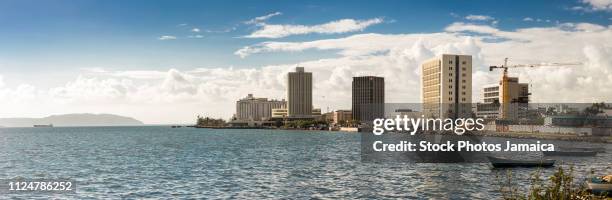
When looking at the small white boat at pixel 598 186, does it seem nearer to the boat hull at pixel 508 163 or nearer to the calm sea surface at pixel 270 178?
the calm sea surface at pixel 270 178

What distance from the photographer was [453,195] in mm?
63750

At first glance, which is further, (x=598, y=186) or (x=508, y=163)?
(x=508, y=163)

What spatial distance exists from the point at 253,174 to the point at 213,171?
30.0 ft

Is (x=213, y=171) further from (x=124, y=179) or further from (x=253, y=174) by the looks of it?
(x=124, y=179)

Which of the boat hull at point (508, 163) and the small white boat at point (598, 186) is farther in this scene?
the boat hull at point (508, 163)

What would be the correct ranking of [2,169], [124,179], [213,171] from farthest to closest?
[2,169]
[213,171]
[124,179]

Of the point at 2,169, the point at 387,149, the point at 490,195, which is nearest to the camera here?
the point at 490,195

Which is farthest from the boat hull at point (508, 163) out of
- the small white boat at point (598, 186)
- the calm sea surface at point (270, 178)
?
the small white boat at point (598, 186)

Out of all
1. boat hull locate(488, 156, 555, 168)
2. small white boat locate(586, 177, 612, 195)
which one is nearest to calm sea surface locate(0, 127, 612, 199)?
boat hull locate(488, 156, 555, 168)

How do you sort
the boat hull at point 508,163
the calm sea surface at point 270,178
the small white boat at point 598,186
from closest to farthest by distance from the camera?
1. the small white boat at point 598,186
2. the calm sea surface at point 270,178
3. the boat hull at point 508,163

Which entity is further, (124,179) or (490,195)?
(124,179)

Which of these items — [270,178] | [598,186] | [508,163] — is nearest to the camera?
[598,186]

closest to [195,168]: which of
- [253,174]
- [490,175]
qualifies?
[253,174]

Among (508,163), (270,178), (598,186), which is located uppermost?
A: (598,186)
